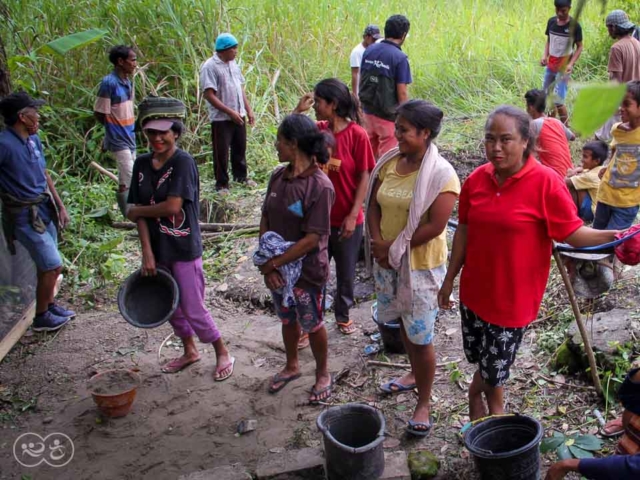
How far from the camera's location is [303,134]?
3326 millimetres

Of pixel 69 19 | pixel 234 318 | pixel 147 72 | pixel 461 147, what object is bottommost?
pixel 234 318

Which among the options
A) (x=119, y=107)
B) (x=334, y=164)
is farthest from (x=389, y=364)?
(x=119, y=107)

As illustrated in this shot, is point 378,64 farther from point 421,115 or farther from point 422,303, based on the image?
point 422,303

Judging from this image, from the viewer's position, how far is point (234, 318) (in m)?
5.04

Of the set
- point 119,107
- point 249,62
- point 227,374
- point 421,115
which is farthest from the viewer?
point 249,62

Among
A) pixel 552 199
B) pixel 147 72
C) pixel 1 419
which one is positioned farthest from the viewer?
pixel 147 72

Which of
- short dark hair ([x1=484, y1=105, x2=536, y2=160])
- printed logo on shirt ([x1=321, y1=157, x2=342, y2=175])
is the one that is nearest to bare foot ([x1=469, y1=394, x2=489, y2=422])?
short dark hair ([x1=484, y1=105, x2=536, y2=160])

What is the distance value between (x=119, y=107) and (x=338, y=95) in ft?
10.7

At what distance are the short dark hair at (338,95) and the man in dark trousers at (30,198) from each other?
6.53 ft

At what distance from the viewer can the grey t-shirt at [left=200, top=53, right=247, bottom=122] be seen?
670 cm

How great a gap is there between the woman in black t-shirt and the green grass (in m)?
2.88

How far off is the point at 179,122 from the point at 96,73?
5469 millimetres

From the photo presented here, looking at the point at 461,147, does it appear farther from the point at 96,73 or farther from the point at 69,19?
the point at 69,19

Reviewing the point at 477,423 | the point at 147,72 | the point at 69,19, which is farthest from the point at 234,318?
the point at 69,19
